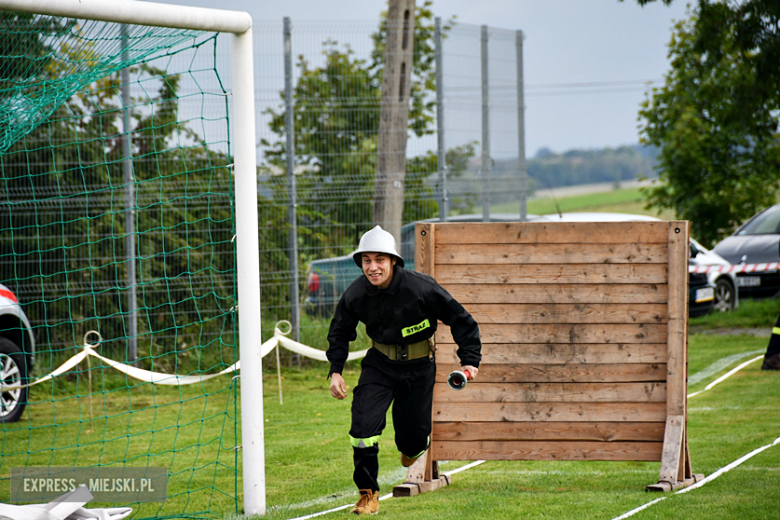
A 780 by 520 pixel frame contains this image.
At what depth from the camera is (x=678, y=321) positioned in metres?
6.20

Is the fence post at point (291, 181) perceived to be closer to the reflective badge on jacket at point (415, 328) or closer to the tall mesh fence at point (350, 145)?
the tall mesh fence at point (350, 145)

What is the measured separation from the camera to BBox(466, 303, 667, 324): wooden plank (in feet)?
20.7

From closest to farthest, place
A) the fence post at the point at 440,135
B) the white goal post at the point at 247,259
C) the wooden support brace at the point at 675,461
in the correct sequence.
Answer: the white goal post at the point at 247,259, the wooden support brace at the point at 675,461, the fence post at the point at 440,135

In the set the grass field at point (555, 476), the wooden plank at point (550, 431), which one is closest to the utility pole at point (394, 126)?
the grass field at point (555, 476)

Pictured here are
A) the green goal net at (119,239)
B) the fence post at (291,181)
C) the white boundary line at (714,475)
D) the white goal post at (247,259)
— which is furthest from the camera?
the fence post at (291,181)

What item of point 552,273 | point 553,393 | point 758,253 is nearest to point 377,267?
point 552,273

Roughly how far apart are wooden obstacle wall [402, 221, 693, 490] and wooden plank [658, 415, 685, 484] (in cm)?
5

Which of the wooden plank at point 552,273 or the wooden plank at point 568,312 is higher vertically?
the wooden plank at point 552,273

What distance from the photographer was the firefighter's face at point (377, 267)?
5516mm

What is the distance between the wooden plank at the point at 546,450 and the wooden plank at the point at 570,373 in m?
0.45

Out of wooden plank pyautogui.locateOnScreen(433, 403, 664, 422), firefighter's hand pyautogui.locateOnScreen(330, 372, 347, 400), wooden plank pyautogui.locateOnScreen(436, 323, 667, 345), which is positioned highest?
wooden plank pyautogui.locateOnScreen(436, 323, 667, 345)

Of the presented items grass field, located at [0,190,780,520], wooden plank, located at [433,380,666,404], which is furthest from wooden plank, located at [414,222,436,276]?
grass field, located at [0,190,780,520]

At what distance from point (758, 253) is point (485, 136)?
650 cm

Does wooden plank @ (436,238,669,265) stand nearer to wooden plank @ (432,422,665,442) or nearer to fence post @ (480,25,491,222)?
wooden plank @ (432,422,665,442)
